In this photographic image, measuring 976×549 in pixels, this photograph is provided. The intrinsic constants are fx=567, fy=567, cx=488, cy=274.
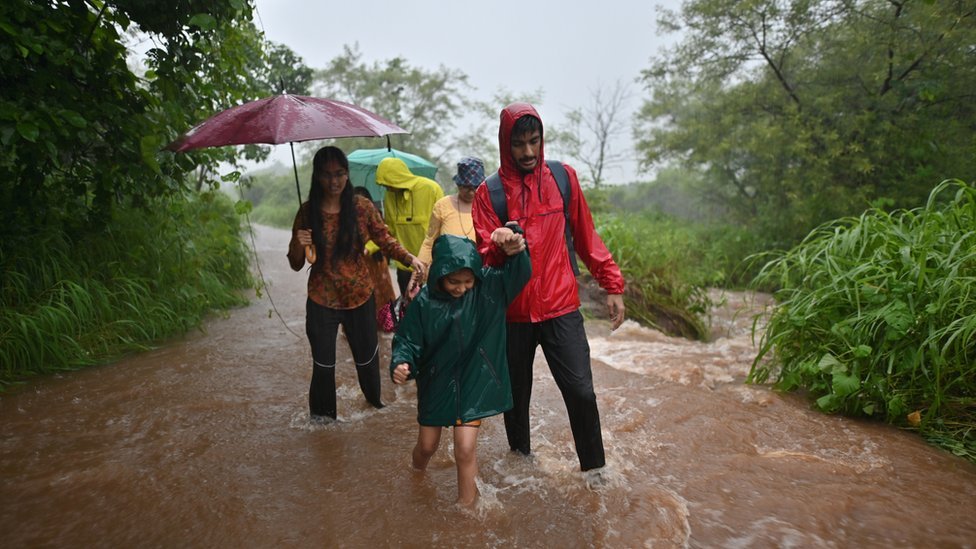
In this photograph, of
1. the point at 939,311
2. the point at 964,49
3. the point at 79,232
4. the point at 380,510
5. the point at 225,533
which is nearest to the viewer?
the point at 225,533

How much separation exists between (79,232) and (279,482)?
4002mm

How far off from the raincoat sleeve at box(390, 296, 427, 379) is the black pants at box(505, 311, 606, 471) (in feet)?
1.72

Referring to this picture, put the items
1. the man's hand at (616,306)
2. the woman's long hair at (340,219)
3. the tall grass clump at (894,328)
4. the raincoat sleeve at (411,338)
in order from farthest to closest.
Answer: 1. the tall grass clump at (894,328)
2. the woman's long hair at (340,219)
3. the man's hand at (616,306)
4. the raincoat sleeve at (411,338)

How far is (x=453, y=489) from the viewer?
9.88 feet

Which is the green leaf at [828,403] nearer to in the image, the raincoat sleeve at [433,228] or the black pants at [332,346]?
the raincoat sleeve at [433,228]

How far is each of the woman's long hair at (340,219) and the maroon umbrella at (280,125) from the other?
221 millimetres

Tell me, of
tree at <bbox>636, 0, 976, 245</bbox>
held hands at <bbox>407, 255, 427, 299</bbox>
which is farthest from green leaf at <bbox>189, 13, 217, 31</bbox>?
tree at <bbox>636, 0, 976, 245</bbox>

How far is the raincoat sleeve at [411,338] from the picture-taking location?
2.56 meters

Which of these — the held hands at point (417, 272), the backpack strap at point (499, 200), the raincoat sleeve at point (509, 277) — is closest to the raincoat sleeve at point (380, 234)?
the held hands at point (417, 272)

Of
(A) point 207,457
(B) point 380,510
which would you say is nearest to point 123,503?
(A) point 207,457

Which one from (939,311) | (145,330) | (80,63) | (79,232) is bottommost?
(145,330)

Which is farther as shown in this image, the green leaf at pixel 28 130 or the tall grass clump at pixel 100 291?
the tall grass clump at pixel 100 291

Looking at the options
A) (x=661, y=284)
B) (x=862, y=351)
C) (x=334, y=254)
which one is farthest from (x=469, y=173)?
(x=661, y=284)

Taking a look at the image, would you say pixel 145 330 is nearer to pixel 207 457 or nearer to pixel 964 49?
pixel 207 457
